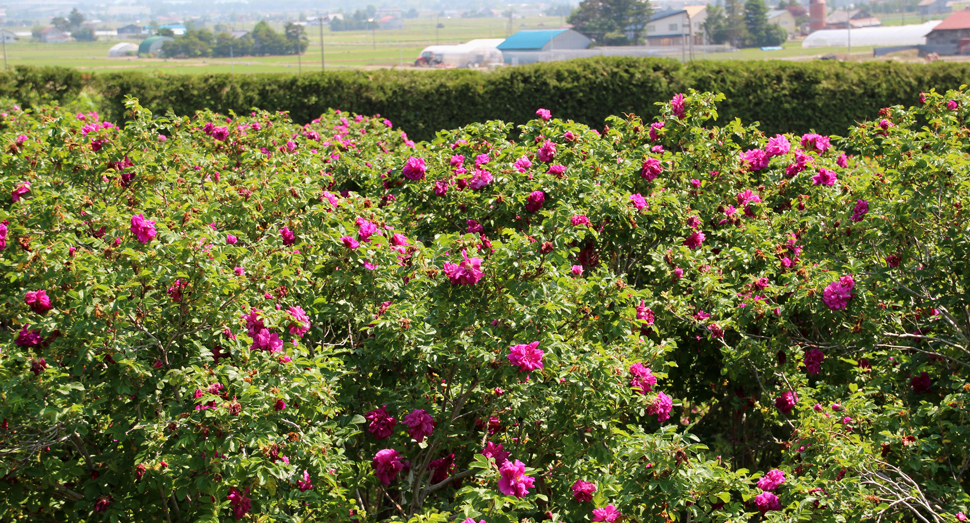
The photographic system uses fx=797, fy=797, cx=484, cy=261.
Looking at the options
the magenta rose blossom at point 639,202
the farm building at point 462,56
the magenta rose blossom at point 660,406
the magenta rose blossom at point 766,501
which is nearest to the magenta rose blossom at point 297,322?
the magenta rose blossom at point 660,406

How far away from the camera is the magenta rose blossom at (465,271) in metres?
2.76

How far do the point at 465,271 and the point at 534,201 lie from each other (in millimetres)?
1288

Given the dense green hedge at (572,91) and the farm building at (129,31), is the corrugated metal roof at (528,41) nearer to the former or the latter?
the dense green hedge at (572,91)

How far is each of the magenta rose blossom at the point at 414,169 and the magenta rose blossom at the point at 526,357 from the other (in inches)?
78.6

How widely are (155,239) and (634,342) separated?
5.78 ft

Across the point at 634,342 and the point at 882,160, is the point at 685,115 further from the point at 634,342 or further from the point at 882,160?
the point at 634,342

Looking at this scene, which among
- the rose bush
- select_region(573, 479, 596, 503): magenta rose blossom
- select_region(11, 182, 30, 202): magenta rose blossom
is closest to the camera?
the rose bush

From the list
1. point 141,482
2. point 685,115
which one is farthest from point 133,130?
point 685,115

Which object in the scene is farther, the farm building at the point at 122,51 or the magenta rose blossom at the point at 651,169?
the farm building at the point at 122,51

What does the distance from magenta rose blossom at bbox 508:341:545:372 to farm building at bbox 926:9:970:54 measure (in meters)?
78.0

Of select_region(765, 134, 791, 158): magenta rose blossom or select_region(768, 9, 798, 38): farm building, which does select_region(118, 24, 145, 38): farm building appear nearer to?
select_region(768, 9, 798, 38): farm building

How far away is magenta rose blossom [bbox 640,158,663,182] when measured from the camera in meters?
4.23

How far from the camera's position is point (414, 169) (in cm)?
433

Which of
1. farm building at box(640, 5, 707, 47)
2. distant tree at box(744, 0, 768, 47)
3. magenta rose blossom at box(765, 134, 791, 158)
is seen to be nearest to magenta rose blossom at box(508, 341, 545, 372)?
magenta rose blossom at box(765, 134, 791, 158)
